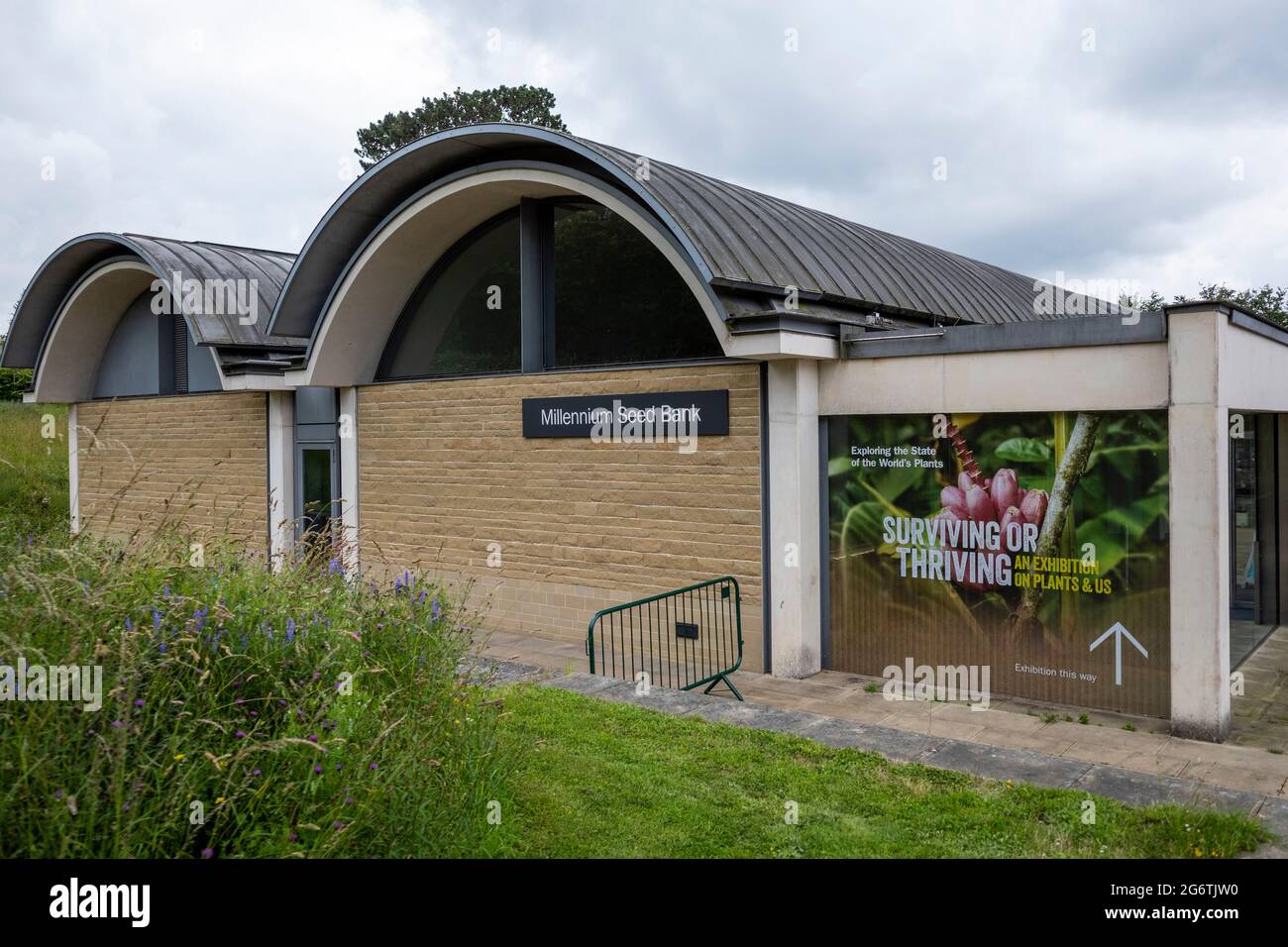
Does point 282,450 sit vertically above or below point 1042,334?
below

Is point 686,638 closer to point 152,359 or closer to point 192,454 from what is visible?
point 192,454

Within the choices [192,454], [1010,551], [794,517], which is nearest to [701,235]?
[794,517]

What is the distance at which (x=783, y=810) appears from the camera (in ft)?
17.7

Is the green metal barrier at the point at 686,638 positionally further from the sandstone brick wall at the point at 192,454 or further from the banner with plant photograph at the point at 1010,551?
the sandstone brick wall at the point at 192,454

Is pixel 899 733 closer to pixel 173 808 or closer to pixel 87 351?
pixel 173 808

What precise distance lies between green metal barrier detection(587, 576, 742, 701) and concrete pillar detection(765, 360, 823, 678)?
0.50m

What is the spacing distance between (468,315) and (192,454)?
6668 millimetres

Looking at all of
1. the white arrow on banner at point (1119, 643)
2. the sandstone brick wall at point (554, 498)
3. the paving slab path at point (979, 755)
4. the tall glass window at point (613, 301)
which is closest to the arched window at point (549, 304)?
the tall glass window at point (613, 301)

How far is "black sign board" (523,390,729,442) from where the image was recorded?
1089 centimetres

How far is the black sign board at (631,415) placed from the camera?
10891 millimetres

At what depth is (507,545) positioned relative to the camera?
13.0m

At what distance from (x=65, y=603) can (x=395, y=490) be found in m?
10.2
